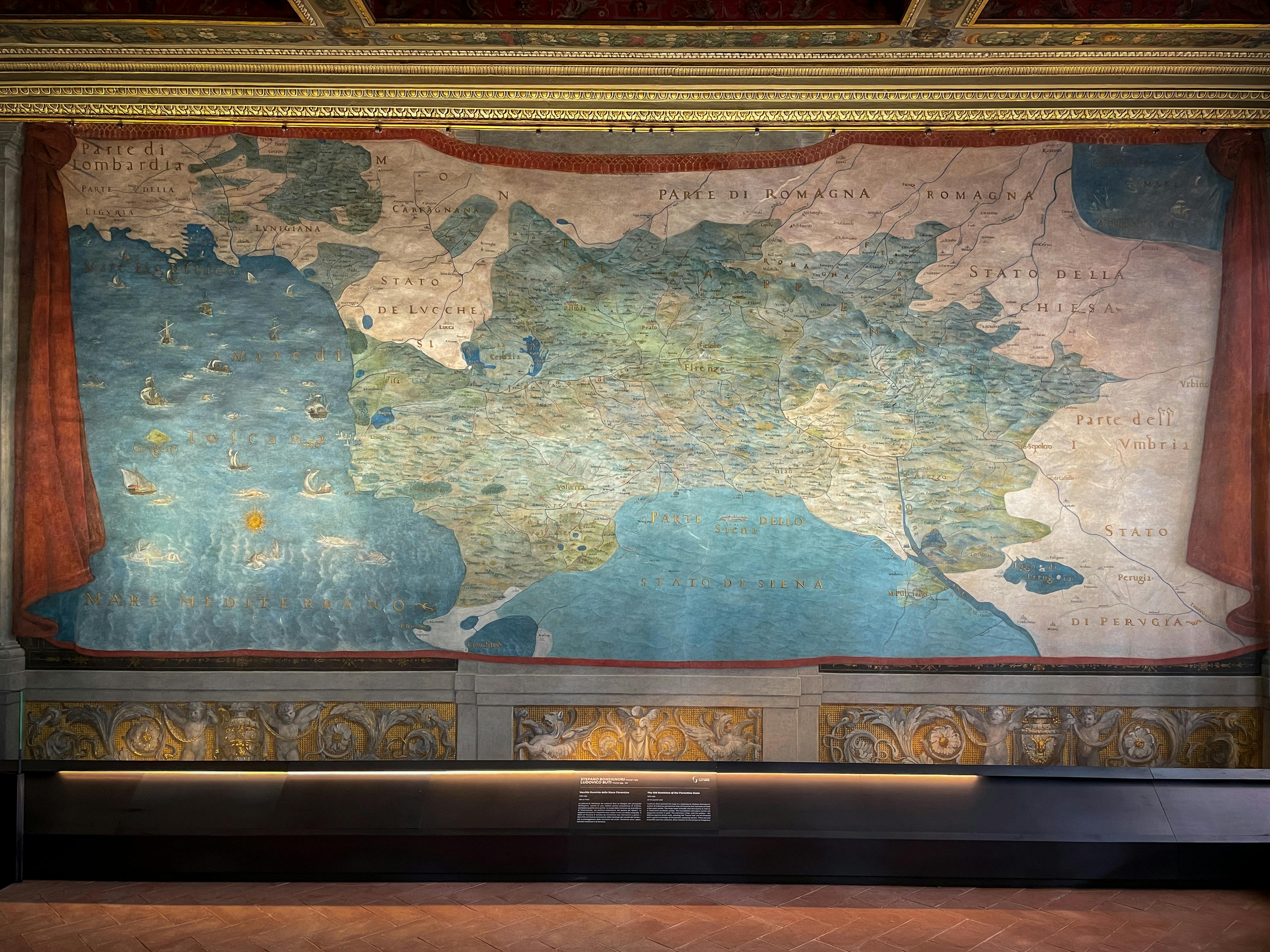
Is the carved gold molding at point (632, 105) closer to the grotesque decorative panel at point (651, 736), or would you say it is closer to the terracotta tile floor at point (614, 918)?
the grotesque decorative panel at point (651, 736)

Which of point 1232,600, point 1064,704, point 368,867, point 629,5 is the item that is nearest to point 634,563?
point 368,867

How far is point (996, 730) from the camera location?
488 cm

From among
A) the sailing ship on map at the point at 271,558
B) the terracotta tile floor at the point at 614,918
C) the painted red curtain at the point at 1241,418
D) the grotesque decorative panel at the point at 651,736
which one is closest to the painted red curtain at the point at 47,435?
the sailing ship on map at the point at 271,558

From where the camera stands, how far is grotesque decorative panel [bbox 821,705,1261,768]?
15.9 ft

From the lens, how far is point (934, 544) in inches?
194

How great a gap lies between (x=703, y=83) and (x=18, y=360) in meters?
4.41

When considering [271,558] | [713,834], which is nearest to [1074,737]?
[713,834]

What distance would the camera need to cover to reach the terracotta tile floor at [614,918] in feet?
12.1

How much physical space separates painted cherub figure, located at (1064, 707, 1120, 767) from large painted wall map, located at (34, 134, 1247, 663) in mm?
355

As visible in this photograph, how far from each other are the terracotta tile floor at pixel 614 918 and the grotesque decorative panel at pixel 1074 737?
2.61 ft

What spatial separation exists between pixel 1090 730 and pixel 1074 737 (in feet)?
0.34

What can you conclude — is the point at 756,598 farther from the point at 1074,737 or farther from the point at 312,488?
the point at 312,488

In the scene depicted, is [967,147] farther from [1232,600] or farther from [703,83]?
[1232,600]

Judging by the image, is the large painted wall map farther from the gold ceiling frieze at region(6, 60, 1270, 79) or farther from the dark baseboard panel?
the dark baseboard panel
